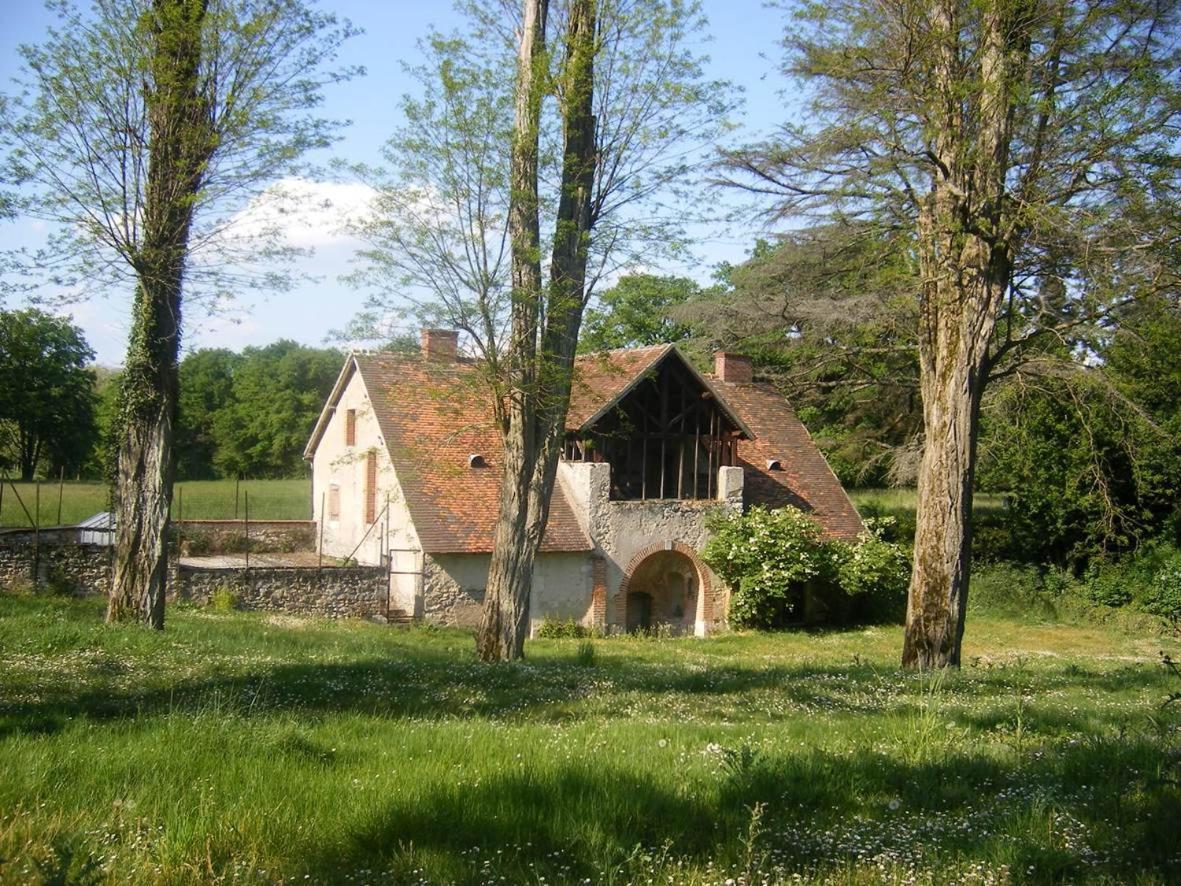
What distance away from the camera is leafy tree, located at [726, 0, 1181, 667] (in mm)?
12672

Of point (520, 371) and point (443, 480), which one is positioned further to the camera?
point (443, 480)

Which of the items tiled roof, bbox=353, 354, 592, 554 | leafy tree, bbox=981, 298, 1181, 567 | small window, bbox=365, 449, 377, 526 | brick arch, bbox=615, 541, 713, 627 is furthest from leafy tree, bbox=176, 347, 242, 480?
leafy tree, bbox=981, 298, 1181, 567

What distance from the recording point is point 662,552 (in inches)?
1271

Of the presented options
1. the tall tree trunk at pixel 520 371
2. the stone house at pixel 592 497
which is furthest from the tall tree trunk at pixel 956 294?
the stone house at pixel 592 497

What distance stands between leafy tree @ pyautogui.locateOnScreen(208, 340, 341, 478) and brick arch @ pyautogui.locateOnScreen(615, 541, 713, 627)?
39.6 metres

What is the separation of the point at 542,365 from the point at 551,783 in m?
9.29

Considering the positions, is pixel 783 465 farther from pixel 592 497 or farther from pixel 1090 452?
pixel 1090 452

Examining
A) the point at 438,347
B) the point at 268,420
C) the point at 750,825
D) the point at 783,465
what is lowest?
the point at 750,825

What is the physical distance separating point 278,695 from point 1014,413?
1128 inches

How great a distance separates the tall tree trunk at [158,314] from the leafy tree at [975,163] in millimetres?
7526

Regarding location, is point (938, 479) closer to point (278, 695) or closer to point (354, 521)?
point (278, 695)

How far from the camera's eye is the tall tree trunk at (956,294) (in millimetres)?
12789

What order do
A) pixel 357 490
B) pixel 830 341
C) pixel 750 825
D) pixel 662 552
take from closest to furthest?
pixel 750 825 < pixel 662 552 < pixel 830 341 < pixel 357 490

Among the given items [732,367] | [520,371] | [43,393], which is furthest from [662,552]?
[43,393]
